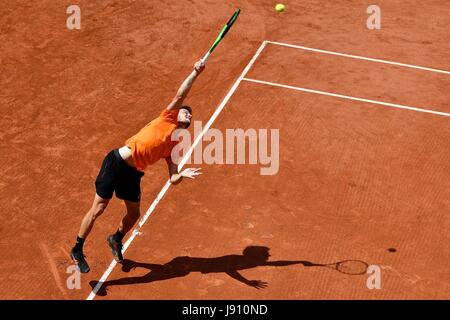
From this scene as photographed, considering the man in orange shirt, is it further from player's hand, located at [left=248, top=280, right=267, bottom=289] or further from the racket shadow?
player's hand, located at [left=248, top=280, right=267, bottom=289]

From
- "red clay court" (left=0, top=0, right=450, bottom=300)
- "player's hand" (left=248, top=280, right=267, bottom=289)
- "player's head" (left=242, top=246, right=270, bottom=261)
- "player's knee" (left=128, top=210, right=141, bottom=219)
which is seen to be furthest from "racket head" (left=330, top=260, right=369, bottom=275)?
"player's knee" (left=128, top=210, right=141, bottom=219)

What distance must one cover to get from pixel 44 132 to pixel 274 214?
517 cm

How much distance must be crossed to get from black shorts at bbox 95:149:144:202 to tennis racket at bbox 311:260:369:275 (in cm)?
312

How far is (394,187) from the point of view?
1227 cm

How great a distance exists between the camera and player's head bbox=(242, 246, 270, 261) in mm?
10680

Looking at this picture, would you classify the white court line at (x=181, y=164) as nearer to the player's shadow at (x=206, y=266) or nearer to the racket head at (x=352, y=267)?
the player's shadow at (x=206, y=266)

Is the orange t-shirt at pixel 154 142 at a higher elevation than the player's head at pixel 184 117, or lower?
lower

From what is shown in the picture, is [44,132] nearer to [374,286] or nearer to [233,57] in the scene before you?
[233,57]

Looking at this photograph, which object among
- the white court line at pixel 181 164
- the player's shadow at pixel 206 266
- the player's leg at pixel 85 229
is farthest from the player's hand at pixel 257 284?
the player's leg at pixel 85 229

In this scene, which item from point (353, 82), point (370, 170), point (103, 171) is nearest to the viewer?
point (103, 171)

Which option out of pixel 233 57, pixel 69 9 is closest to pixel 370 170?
pixel 233 57

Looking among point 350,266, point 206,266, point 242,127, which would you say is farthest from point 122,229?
point 242,127

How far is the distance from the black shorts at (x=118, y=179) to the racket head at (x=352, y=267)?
340 cm

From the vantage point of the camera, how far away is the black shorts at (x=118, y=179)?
9.71 meters
